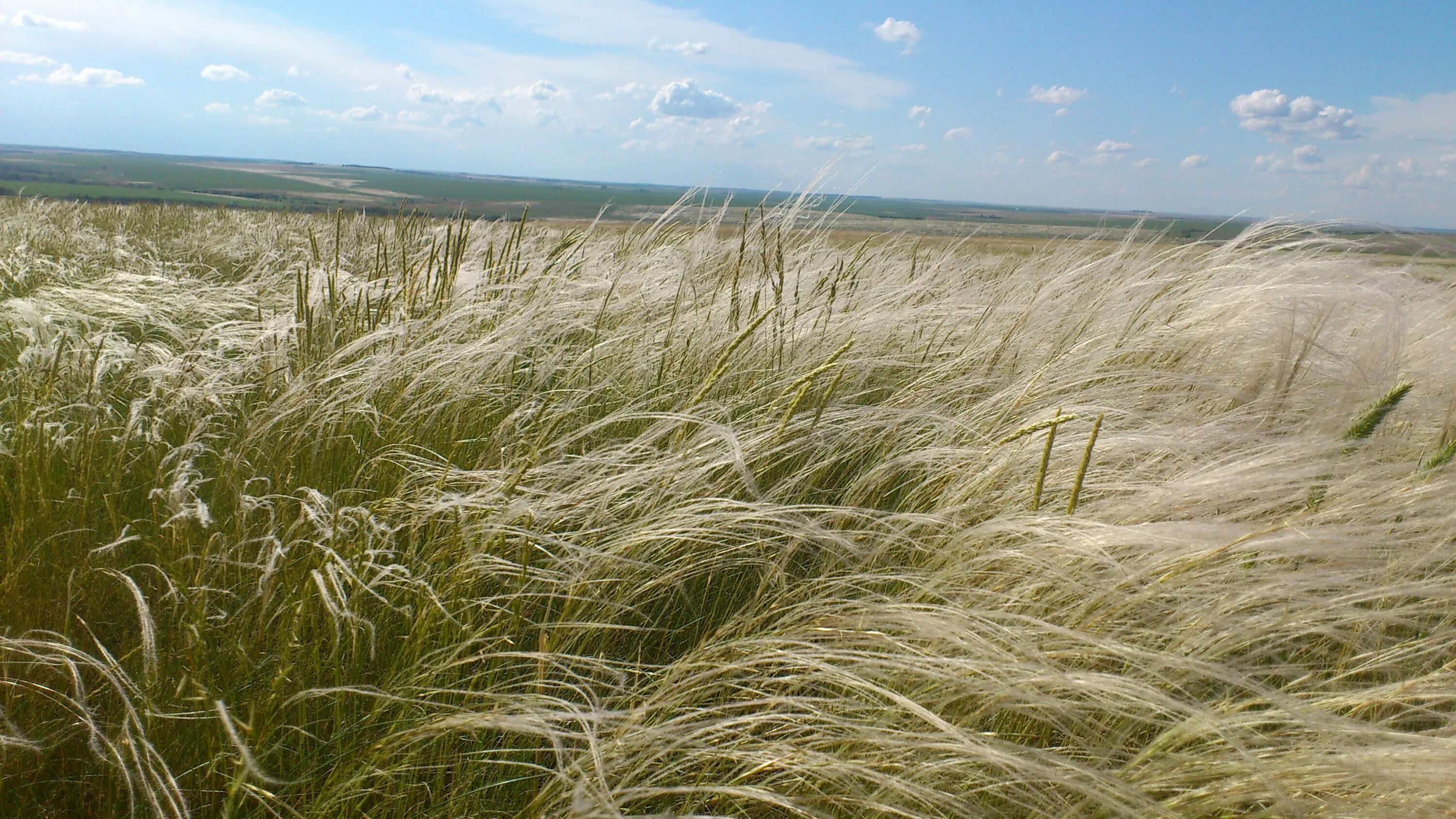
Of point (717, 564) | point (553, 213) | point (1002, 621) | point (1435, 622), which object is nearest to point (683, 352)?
point (717, 564)

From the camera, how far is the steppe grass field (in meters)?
0.85

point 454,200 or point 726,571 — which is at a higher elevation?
point 454,200

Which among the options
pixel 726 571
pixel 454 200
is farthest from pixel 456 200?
pixel 726 571

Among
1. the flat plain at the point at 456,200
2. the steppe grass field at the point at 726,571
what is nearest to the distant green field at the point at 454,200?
the flat plain at the point at 456,200

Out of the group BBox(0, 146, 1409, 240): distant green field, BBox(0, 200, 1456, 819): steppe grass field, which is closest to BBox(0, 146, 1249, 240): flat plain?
BBox(0, 146, 1409, 240): distant green field

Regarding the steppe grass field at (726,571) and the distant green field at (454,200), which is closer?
the steppe grass field at (726,571)

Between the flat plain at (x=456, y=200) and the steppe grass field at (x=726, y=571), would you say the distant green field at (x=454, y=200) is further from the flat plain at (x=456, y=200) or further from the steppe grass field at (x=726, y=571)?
the steppe grass field at (x=726, y=571)

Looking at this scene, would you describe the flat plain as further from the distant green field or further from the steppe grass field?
the steppe grass field

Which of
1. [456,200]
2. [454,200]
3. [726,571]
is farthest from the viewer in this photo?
[456,200]

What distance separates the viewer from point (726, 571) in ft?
4.36

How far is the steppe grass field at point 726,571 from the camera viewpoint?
2.79ft

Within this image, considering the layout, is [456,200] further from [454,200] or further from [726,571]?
[726,571]

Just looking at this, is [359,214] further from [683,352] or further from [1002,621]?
[1002,621]

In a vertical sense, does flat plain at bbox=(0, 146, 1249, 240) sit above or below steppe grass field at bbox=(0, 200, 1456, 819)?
above
